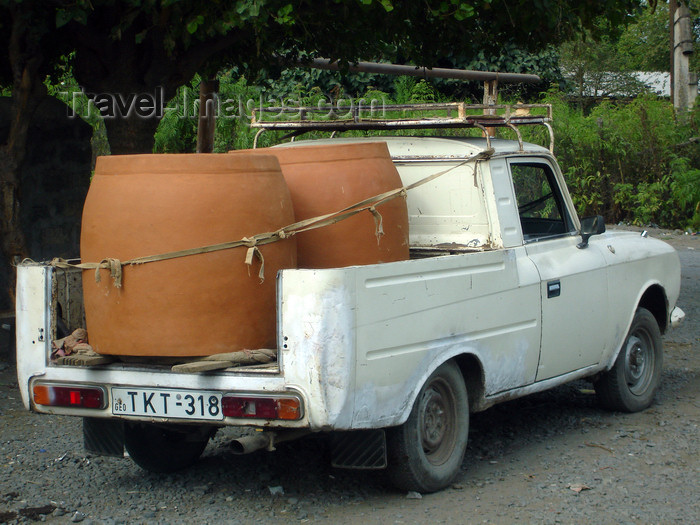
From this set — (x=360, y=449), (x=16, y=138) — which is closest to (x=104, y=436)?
(x=360, y=449)

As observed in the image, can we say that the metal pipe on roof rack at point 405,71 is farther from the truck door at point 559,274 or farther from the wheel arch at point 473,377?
the wheel arch at point 473,377

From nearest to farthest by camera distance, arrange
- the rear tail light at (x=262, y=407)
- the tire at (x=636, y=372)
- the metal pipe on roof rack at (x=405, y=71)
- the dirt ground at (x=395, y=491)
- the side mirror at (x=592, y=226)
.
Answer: the rear tail light at (x=262, y=407), the dirt ground at (x=395, y=491), the side mirror at (x=592, y=226), the tire at (x=636, y=372), the metal pipe on roof rack at (x=405, y=71)

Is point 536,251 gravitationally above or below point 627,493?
above

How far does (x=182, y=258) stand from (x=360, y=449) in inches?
44.2

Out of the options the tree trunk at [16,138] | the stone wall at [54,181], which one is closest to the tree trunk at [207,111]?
the stone wall at [54,181]

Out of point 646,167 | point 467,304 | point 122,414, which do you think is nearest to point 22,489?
point 122,414

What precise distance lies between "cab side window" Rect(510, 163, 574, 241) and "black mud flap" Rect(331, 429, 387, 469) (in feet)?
6.42

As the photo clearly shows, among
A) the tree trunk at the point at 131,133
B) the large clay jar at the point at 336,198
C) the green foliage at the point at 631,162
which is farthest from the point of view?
the green foliage at the point at 631,162

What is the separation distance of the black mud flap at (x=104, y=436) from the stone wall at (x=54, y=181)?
11.1 feet

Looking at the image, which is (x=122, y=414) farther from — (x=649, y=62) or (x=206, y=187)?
(x=649, y=62)

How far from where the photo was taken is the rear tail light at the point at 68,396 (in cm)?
402

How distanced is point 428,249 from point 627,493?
164cm

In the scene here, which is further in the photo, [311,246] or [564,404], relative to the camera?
[564,404]

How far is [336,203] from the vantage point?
4.32 m
